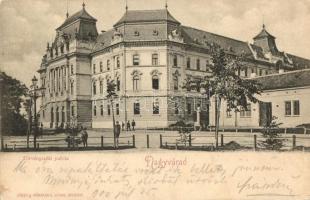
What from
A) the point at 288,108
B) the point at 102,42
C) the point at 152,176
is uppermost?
the point at 102,42

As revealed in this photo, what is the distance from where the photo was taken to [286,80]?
5.61 m

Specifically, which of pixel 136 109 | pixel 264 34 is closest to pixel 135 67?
pixel 136 109

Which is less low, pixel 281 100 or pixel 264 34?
pixel 264 34

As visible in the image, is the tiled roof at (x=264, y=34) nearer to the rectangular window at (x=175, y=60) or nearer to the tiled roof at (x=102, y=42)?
the tiled roof at (x=102, y=42)

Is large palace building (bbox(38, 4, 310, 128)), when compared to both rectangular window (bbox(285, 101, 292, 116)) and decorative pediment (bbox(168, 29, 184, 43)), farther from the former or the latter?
rectangular window (bbox(285, 101, 292, 116))

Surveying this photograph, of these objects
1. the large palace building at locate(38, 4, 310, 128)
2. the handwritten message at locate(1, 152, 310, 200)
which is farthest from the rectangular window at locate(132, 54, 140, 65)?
the handwritten message at locate(1, 152, 310, 200)

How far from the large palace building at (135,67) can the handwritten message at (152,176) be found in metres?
0.79

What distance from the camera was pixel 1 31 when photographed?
358 centimetres

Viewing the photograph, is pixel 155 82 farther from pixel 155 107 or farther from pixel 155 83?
pixel 155 107

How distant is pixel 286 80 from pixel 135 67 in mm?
2133

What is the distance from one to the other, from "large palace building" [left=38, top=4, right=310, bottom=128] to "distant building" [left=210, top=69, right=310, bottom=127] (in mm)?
221

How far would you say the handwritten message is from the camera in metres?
3.35

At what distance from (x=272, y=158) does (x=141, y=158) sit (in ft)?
3.62

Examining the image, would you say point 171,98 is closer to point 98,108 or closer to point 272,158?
point 98,108
